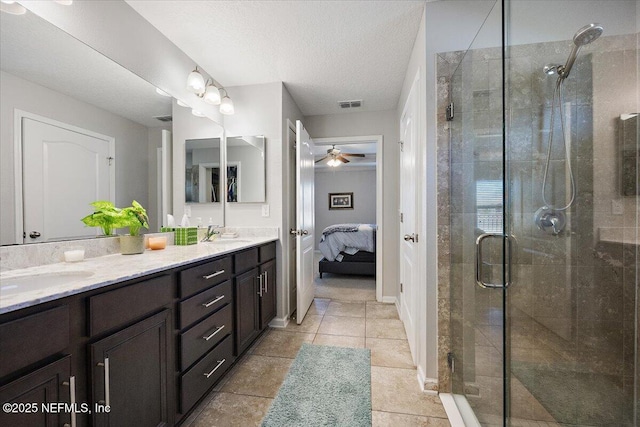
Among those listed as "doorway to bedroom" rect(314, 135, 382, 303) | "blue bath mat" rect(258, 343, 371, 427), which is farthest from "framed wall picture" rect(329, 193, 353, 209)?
"blue bath mat" rect(258, 343, 371, 427)

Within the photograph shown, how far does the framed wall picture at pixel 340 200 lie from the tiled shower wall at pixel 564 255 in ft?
19.9

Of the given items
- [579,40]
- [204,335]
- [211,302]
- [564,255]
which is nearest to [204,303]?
[211,302]

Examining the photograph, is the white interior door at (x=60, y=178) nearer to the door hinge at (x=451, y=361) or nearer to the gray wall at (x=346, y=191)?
the door hinge at (x=451, y=361)

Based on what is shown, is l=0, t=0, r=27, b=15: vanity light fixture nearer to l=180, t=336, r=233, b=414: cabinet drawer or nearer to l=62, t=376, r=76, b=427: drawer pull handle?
l=62, t=376, r=76, b=427: drawer pull handle

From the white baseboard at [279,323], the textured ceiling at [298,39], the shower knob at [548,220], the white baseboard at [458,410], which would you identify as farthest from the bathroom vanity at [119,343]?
the shower knob at [548,220]

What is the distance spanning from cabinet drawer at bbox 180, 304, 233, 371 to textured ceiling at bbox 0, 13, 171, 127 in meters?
1.41

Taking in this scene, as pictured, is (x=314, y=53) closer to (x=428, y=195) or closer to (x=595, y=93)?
(x=428, y=195)

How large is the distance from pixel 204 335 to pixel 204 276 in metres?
0.34

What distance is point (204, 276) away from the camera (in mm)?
1520

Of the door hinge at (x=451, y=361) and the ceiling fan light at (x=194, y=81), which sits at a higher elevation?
the ceiling fan light at (x=194, y=81)

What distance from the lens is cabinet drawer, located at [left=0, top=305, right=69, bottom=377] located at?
0.69 metres

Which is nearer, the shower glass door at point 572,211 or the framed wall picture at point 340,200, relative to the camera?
the shower glass door at point 572,211

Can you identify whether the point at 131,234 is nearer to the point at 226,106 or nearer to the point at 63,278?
the point at 63,278

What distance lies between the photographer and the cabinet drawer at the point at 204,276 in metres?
1.36
